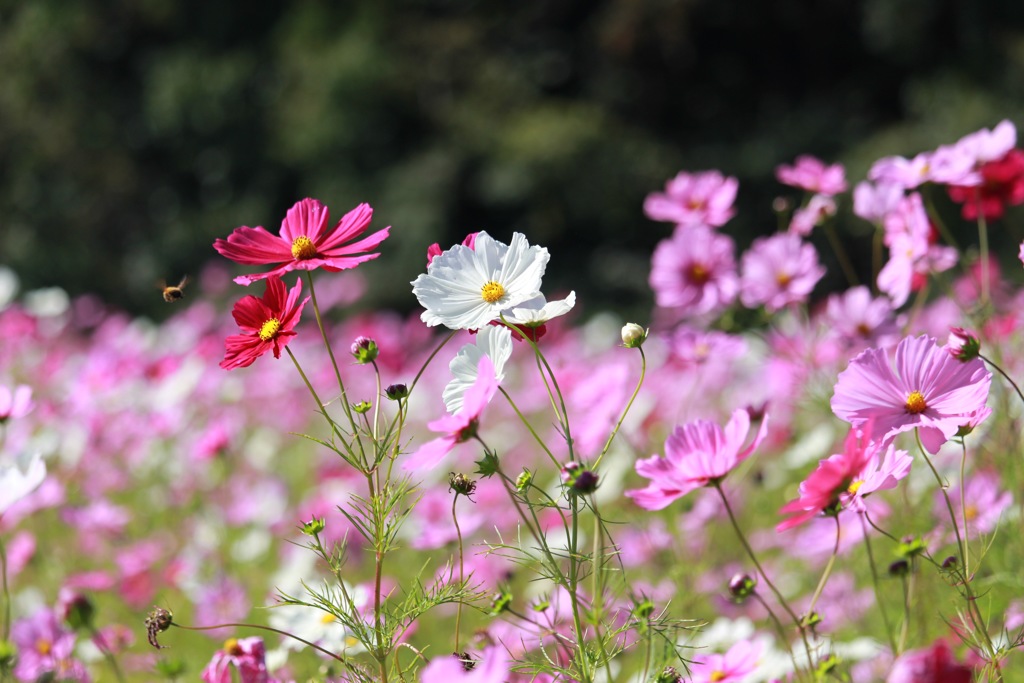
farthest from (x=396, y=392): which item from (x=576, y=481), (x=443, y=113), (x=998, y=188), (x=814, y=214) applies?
(x=443, y=113)

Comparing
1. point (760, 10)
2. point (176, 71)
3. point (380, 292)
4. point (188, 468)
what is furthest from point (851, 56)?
point (188, 468)

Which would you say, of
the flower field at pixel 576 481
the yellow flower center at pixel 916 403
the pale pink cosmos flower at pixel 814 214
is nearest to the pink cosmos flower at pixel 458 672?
the flower field at pixel 576 481

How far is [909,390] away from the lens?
2.38 ft

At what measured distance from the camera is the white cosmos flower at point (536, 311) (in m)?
0.72

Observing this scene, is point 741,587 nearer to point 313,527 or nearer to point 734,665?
point 734,665

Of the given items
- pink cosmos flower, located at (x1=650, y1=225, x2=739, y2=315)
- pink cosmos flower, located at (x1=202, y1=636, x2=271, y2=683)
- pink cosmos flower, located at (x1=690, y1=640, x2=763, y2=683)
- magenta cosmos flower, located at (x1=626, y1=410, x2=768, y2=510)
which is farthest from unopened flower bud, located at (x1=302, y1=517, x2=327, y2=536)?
pink cosmos flower, located at (x1=650, y1=225, x2=739, y2=315)

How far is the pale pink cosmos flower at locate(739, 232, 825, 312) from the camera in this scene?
1262 mm

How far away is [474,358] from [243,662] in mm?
298

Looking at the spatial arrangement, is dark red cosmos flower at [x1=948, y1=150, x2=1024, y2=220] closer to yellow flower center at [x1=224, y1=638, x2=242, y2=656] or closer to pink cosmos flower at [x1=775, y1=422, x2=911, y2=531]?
pink cosmos flower at [x1=775, y1=422, x2=911, y2=531]

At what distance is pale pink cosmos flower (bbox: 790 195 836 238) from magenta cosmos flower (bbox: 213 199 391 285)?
24.2 inches

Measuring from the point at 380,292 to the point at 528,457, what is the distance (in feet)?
13.9

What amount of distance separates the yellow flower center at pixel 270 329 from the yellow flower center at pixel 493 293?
16 centimetres

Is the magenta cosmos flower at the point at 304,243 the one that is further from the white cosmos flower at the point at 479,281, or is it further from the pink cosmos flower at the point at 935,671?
the pink cosmos flower at the point at 935,671

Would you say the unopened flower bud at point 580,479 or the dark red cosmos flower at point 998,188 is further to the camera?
the dark red cosmos flower at point 998,188
